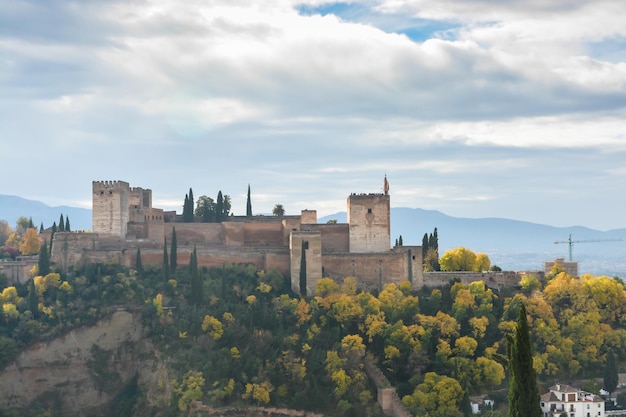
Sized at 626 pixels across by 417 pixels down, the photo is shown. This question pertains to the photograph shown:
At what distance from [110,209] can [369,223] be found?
17.0 m

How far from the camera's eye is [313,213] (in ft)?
234

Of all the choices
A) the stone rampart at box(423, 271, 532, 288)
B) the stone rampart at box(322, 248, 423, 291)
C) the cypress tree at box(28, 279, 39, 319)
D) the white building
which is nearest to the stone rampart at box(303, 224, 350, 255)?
the stone rampart at box(322, 248, 423, 291)

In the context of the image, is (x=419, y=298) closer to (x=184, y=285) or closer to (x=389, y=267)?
(x=389, y=267)

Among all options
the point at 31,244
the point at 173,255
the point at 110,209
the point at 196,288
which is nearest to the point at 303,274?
the point at 196,288

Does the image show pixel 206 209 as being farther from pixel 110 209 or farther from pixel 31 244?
pixel 31 244

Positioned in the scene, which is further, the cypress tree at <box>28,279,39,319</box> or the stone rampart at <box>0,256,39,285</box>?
the stone rampart at <box>0,256,39,285</box>

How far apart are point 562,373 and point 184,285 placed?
23.3m

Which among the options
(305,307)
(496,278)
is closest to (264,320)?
(305,307)

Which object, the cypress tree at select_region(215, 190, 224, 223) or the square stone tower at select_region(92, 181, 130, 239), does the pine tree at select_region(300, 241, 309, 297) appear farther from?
the square stone tower at select_region(92, 181, 130, 239)

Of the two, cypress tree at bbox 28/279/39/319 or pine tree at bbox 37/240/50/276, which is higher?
pine tree at bbox 37/240/50/276

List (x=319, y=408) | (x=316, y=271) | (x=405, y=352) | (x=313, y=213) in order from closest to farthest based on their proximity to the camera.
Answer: (x=319, y=408), (x=405, y=352), (x=316, y=271), (x=313, y=213)

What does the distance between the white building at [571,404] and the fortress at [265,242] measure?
13.1m

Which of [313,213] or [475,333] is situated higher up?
[313,213]

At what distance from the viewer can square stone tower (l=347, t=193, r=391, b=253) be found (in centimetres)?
6744
